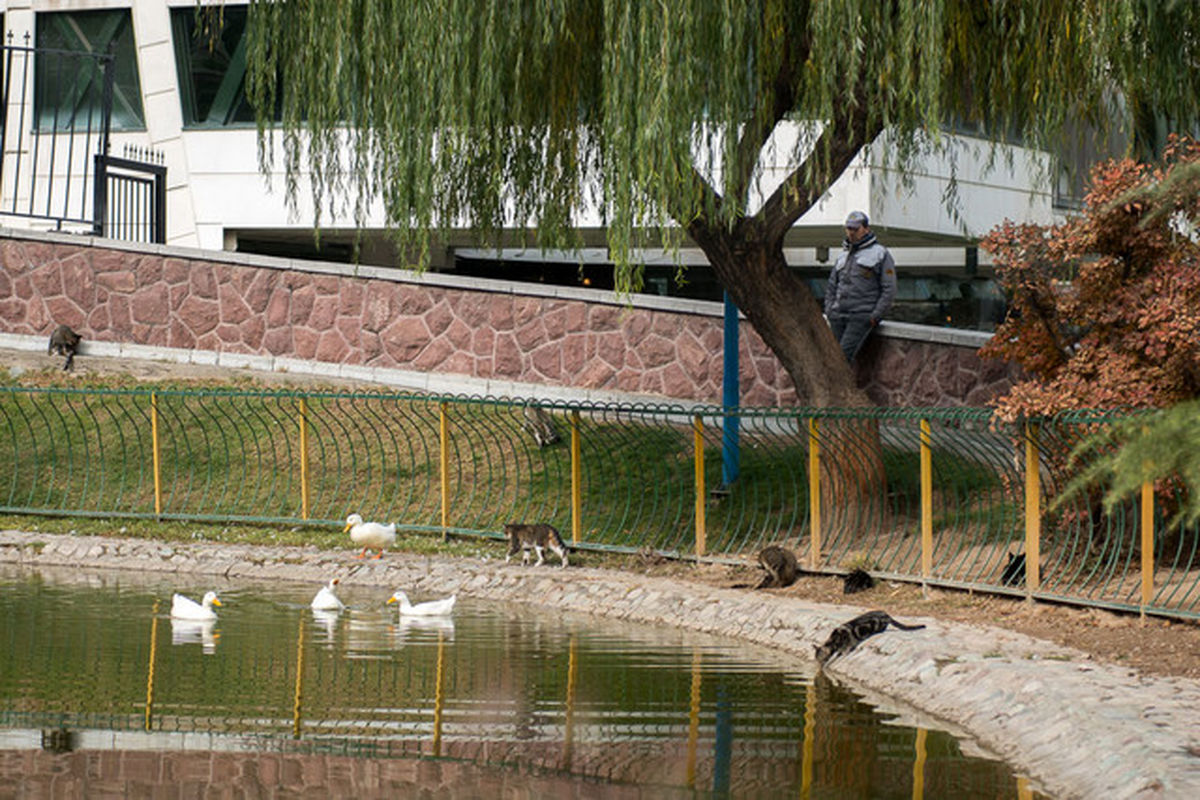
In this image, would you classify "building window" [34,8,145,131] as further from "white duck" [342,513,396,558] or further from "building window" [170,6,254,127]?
"white duck" [342,513,396,558]

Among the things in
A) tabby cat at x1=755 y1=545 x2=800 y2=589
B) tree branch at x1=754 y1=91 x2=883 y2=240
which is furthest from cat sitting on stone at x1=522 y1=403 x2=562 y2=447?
tabby cat at x1=755 y1=545 x2=800 y2=589

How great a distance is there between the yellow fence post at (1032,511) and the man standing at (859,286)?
4961mm

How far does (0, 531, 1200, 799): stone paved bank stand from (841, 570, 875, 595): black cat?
1.92ft

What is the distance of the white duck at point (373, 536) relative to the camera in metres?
16.4

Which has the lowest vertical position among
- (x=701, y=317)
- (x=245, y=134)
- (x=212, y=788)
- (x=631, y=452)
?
(x=212, y=788)

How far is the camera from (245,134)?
29.4 m

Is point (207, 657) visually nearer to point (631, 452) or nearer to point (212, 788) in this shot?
point (212, 788)

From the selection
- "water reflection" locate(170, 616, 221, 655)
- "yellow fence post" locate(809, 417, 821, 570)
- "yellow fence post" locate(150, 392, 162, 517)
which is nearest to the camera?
"water reflection" locate(170, 616, 221, 655)

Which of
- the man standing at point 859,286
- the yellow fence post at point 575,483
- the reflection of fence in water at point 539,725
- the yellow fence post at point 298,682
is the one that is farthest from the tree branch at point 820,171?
the yellow fence post at point 298,682

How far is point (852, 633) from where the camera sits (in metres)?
11.5

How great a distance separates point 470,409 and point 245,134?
1190 cm

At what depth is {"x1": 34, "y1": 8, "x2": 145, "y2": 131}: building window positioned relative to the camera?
30.0m

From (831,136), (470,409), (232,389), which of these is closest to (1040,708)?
(831,136)

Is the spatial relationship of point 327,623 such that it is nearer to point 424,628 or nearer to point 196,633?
point 424,628
